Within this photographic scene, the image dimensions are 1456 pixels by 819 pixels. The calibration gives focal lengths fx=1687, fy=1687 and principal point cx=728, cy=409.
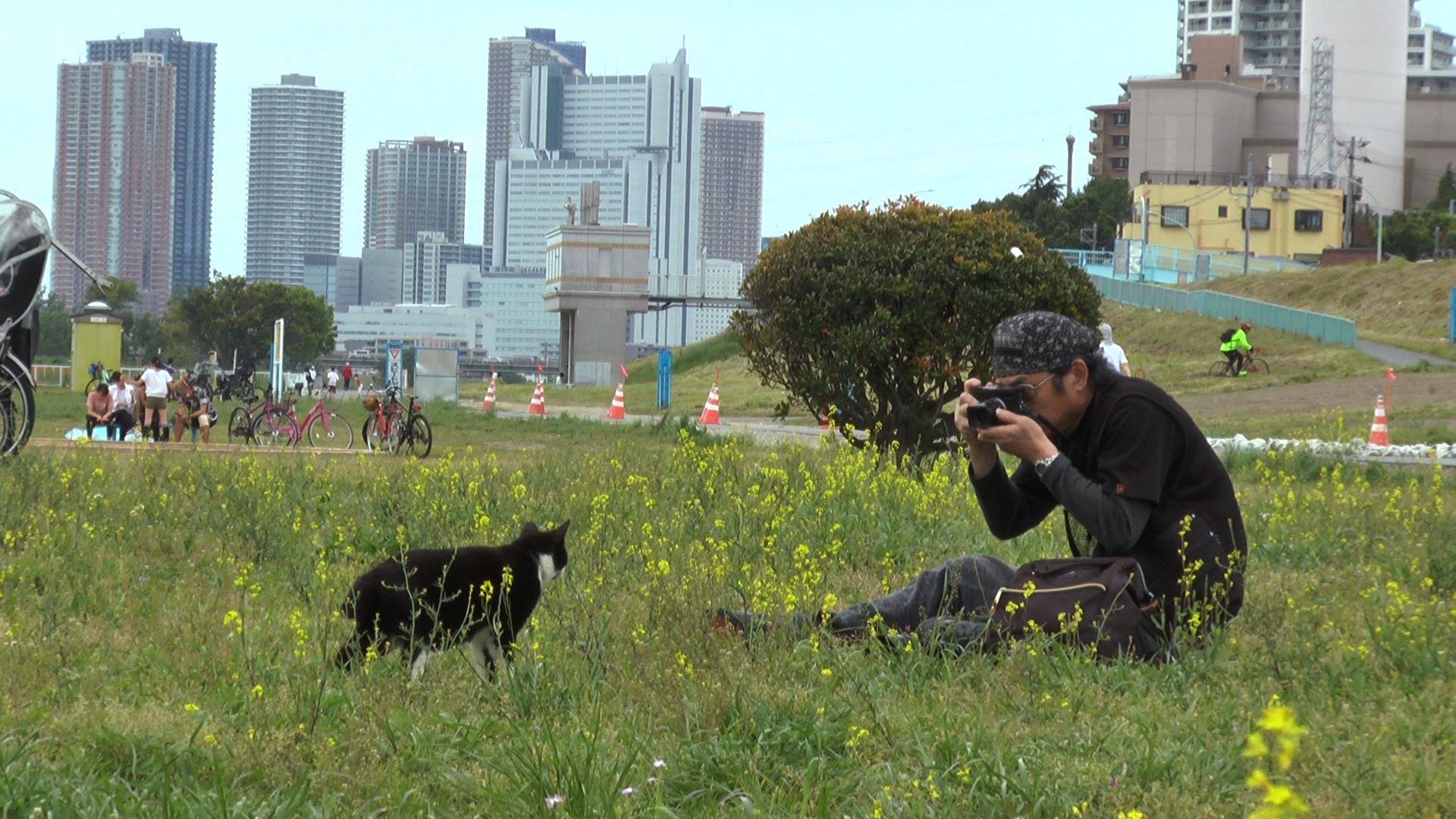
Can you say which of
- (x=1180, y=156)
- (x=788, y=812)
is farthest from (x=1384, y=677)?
(x=1180, y=156)

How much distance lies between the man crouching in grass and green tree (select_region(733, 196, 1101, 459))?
6646 millimetres

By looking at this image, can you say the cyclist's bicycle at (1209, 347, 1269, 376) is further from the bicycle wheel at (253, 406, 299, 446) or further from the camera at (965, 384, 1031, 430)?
the camera at (965, 384, 1031, 430)

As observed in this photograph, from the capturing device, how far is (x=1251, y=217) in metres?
90.9

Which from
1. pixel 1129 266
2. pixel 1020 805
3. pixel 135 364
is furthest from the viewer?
pixel 135 364

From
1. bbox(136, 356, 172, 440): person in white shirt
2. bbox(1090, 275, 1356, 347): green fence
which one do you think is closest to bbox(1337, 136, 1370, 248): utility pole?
bbox(1090, 275, 1356, 347): green fence

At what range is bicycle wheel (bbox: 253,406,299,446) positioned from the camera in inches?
894

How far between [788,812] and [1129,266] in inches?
2761

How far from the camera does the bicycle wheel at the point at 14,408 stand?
A: 1187 cm

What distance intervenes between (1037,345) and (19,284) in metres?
10.1

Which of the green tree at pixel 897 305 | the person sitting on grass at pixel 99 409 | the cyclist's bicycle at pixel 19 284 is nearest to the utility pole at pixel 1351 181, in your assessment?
the person sitting on grass at pixel 99 409

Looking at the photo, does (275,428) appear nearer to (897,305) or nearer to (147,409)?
(147,409)

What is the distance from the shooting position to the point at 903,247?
12.3 m

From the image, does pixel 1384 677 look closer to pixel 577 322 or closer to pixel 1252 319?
pixel 1252 319

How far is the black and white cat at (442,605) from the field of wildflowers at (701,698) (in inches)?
3.7
